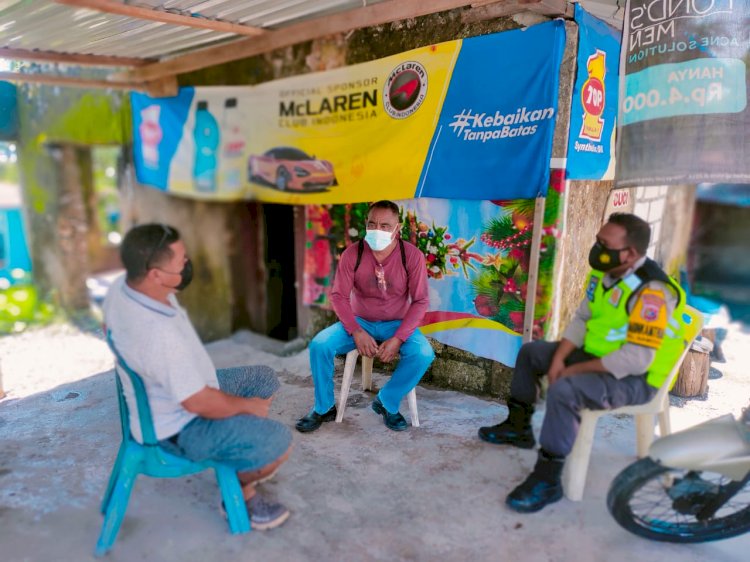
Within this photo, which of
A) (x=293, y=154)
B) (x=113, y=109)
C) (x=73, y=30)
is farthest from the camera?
(x=113, y=109)

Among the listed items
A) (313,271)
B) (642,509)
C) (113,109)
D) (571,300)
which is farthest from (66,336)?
(642,509)

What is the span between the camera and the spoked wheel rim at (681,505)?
101 inches

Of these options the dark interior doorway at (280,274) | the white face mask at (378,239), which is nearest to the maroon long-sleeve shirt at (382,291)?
the white face mask at (378,239)

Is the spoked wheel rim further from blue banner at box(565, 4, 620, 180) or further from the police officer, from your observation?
blue banner at box(565, 4, 620, 180)

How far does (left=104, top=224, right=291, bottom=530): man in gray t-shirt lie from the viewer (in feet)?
7.68

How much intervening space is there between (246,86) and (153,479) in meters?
3.78

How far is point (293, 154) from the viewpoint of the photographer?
511cm

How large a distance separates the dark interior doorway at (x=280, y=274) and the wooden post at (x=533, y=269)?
310 centimetres

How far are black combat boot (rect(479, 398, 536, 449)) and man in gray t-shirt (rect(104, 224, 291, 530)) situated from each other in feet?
4.75

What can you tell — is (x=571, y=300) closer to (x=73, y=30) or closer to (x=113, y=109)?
(x=73, y=30)

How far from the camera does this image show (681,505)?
104 inches

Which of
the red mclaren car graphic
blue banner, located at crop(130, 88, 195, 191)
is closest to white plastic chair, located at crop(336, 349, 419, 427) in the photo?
the red mclaren car graphic

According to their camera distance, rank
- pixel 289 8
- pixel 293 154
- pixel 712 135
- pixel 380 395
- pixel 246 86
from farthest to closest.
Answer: pixel 246 86 → pixel 293 154 → pixel 289 8 → pixel 380 395 → pixel 712 135

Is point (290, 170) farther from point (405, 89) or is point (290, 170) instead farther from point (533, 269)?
point (533, 269)
